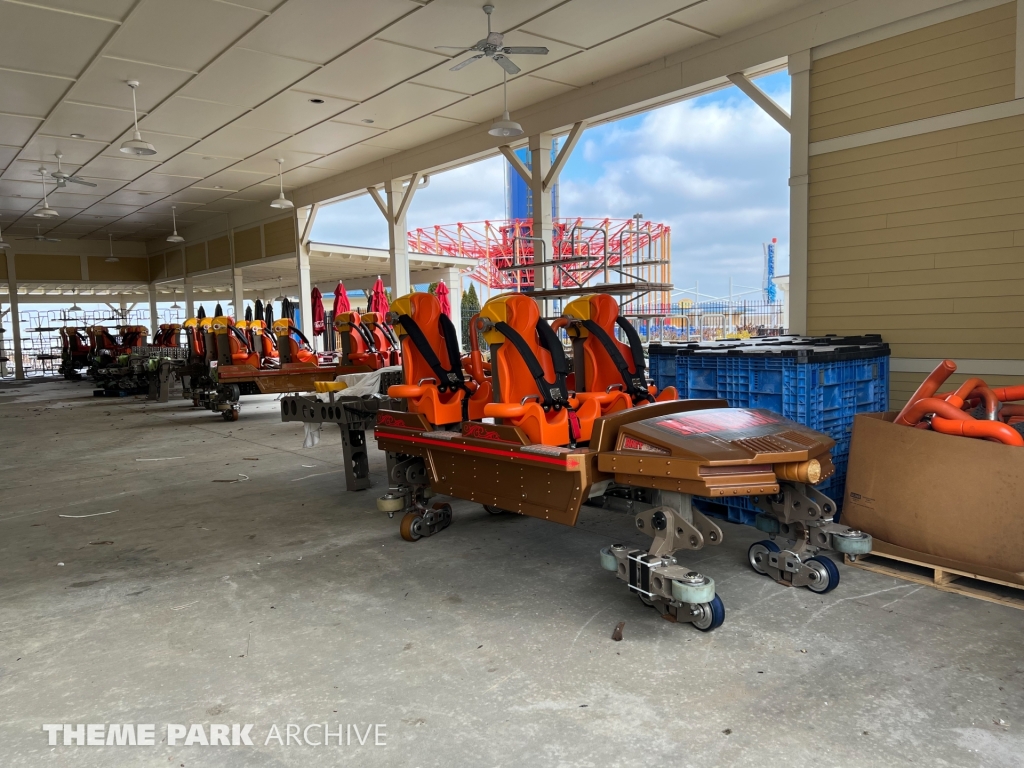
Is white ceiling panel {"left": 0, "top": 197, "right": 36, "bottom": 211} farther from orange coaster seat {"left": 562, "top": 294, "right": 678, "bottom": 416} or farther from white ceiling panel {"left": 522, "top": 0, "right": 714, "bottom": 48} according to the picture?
orange coaster seat {"left": 562, "top": 294, "right": 678, "bottom": 416}

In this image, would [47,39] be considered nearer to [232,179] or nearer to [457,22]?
[457,22]

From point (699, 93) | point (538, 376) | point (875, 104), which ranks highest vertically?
point (699, 93)

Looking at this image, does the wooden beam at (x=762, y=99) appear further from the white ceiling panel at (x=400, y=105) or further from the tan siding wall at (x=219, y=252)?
the tan siding wall at (x=219, y=252)

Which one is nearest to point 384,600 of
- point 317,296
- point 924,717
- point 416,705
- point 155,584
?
point 416,705

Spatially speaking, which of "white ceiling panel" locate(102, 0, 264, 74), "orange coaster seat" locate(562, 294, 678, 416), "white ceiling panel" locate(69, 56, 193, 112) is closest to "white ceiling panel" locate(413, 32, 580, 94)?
"white ceiling panel" locate(102, 0, 264, 74)

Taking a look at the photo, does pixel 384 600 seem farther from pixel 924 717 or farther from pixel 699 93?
pixel 699 93

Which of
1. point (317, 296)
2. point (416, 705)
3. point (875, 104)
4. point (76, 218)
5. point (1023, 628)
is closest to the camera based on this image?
point (416, 705)

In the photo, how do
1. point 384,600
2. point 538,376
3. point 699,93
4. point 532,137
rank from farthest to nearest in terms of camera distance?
point 532,137
point 699,93
point 538,376
point 384,600

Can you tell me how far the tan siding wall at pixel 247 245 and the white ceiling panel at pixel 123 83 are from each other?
302 inches

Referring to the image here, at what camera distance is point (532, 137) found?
31.3 feet

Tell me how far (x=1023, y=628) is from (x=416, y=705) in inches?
106

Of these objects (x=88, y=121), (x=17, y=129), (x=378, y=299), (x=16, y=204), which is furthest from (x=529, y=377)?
(x=16, y=204)

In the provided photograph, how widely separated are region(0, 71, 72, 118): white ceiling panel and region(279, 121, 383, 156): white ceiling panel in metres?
Answer: 3.32

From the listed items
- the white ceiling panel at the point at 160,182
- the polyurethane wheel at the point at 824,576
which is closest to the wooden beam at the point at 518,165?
the polyurethane wheel at the point at 824,576
